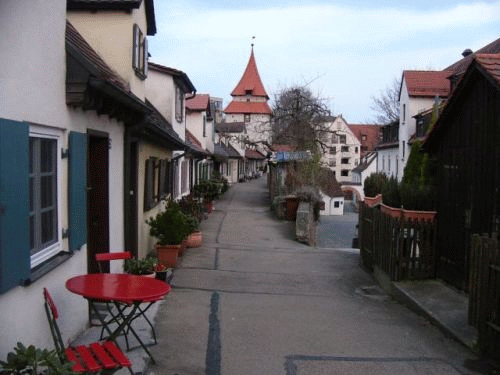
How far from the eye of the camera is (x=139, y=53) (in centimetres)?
1025

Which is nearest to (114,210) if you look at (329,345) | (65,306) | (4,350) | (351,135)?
(65,306)

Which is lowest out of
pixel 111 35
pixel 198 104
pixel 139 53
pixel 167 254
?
pixel 167 254

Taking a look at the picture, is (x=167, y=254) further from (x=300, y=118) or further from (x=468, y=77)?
(x=300, y=118)

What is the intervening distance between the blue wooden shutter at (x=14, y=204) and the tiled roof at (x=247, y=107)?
92.3m

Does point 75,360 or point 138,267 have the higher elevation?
point 75,360

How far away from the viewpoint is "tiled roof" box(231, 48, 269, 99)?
321ft

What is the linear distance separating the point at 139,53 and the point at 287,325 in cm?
546

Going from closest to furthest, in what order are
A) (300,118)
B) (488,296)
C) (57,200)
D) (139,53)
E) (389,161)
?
(57,200) < (488,296) < (139,53) < (300,118) < (389,161)

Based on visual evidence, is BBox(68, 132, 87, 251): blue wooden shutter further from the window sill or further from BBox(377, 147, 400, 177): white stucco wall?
BBox(377, 147, 400, 177): white stucco wall

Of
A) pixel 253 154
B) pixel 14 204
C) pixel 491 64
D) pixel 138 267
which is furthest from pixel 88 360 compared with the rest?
pixel 253 154

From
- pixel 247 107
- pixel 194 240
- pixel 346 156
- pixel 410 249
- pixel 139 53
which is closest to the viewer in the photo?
pixel 410 249

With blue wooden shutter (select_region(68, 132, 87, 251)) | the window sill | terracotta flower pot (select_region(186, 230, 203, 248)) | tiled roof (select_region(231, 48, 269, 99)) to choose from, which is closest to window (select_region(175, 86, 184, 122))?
terracotta flower pot (select_region(186, 230, 203, 248))

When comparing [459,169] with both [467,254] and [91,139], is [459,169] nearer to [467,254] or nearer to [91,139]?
[467,254]

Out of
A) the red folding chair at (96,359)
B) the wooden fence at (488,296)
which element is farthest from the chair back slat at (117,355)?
the wooden fence at (488,296)
